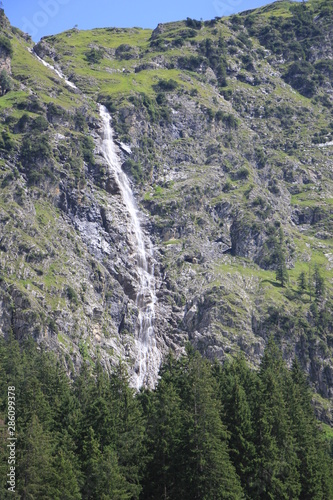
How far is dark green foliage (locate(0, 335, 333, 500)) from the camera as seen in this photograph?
77.8 metres

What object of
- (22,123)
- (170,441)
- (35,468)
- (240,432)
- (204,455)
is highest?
(22,123)

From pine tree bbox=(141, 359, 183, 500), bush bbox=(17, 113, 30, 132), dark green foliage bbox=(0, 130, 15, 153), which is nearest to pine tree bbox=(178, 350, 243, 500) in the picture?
pine tree bbox=(141, 359, 183, 500)

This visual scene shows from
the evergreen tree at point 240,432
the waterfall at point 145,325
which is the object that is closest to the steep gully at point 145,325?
the waterfall at point 145,325

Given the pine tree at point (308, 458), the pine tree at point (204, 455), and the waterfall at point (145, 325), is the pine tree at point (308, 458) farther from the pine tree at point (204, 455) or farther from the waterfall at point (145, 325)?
the waterfall at point (145, 325)

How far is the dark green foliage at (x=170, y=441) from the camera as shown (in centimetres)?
7781

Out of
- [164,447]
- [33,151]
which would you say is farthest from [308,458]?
[33,151]

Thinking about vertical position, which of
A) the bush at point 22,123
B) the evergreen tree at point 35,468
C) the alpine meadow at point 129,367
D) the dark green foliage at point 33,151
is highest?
the bush at point 22,123

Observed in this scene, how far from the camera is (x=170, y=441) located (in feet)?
280

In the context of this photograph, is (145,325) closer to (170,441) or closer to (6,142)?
(6,142)

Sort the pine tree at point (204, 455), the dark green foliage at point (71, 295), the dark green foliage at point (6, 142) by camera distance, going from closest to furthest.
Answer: the pine tree at point (204, 455) → the dark green foliage at point (71, 295) → the dark green foliage at point (6, 142)

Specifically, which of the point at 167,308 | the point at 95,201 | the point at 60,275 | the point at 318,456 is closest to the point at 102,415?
the point at 318,456

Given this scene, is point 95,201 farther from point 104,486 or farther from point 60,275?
point 104,486

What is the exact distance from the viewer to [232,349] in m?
181

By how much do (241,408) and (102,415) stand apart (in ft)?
55.1
